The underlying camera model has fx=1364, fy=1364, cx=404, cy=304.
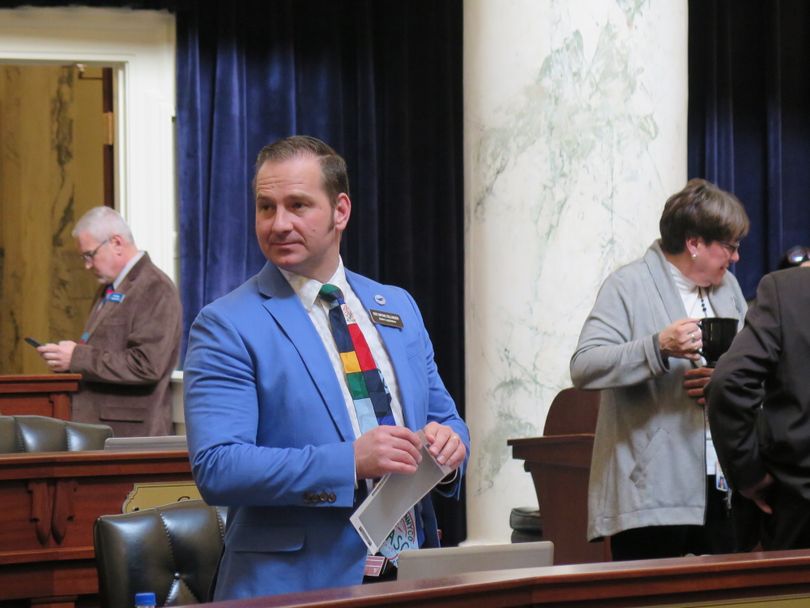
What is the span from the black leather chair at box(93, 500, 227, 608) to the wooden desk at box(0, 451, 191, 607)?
1.51 metres

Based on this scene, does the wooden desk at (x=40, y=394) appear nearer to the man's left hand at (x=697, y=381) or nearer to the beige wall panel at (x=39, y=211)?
the man's left hand at (x=697, y=381)

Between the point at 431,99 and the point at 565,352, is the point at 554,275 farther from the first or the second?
the point at 431,99

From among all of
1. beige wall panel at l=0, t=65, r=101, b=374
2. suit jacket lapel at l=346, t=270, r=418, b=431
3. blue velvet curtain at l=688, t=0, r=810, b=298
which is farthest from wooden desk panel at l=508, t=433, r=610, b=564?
beige wall panel at l=0, t=65, r=101, b=374

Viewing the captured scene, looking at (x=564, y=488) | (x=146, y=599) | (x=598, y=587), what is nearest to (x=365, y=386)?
(x=146, y=599)

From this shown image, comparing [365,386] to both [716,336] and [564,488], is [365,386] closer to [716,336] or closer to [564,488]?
[716,336]

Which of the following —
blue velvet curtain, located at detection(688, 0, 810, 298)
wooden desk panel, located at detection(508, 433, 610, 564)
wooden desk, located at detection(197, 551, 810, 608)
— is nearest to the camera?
wooden desk, located at detection(197, 551, 810, 608)

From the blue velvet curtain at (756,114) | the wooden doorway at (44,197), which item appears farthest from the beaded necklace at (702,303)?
the wooden doorway at (44,197)

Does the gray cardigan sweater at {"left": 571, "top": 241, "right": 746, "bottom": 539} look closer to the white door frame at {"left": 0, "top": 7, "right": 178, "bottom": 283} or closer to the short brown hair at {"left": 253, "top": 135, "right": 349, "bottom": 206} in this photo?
the short brown hair at {"left": 253, "top": 135, "right": 349, "bottom": 206}

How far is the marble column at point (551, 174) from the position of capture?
18.9 feet

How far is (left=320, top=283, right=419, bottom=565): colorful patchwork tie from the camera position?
2.53 meters

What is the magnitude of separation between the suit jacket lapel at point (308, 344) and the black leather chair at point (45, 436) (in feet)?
9.49

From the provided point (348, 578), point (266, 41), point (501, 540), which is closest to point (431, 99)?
point (266, 41)

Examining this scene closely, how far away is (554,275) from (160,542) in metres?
3.02

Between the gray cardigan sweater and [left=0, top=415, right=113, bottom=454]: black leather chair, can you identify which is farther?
[left=0, top=415, right=113, bottom=454]: black leather chair
